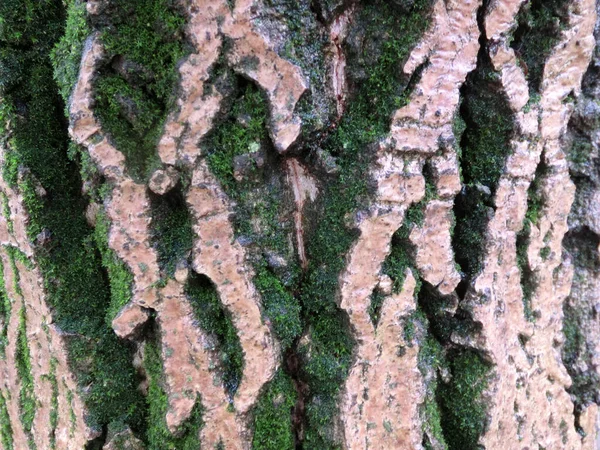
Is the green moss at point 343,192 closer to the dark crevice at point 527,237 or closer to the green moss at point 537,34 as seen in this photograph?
the green moss at point 537,34

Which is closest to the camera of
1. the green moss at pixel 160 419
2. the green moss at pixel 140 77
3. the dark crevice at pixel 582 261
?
the green moss at pixel 140 77

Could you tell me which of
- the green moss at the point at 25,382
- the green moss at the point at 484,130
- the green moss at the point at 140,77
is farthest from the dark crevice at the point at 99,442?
the green moss at the point at 484,130

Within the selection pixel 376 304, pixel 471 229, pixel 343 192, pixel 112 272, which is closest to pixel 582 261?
pixel 471 229

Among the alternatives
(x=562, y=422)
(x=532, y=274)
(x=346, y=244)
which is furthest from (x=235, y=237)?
(x=562, y=422)

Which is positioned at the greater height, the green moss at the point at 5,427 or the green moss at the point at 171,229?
the green moss at the point at 171,229

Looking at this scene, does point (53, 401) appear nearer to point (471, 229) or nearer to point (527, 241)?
point (471, 229)

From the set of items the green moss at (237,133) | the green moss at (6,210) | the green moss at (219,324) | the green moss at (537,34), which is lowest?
the green moss at (219,324)

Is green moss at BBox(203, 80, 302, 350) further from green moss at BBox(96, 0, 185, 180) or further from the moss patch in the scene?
the moss patch
